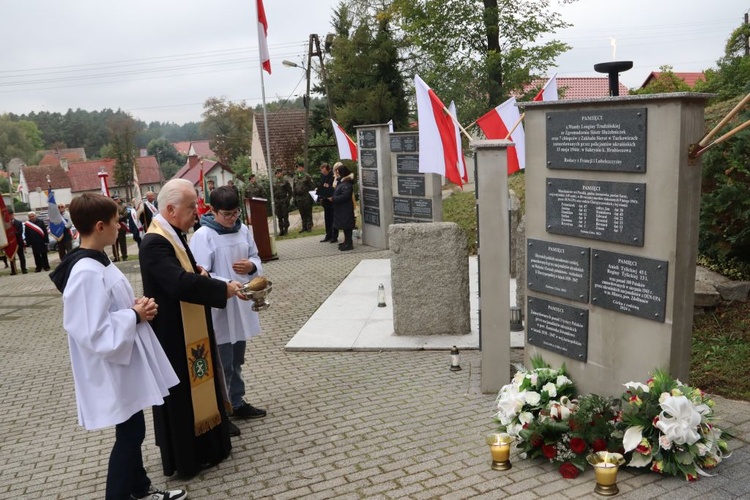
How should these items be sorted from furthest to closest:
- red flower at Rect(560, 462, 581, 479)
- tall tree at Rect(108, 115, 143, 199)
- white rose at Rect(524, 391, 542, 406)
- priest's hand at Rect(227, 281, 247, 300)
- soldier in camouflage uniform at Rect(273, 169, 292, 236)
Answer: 1. tall tree at Rect(108, 115, 143, 199)
2. soldier in camouflage uniform at Rect(273, 169, 292, 236)
3. white rose at Rect(524, 391, 542, 406)
4. priest's hand at Rect(227, 281, 247, 300)
5. red flower at Rect(560, 462, 581, 479)

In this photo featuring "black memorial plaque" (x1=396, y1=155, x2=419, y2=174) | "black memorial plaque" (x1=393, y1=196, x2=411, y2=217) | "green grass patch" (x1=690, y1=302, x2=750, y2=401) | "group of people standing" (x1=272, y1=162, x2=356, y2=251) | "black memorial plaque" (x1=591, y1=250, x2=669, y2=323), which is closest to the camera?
"black memorial plaque" (x1=591, y1=250, x2=669, y2=323)

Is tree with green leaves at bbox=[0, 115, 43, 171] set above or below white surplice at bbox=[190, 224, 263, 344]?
above

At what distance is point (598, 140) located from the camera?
462cm

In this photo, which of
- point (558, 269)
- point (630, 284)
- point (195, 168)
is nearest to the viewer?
point (630, 284)

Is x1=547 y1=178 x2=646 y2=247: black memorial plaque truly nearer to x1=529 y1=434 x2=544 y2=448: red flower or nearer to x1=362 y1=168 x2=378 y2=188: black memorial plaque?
x1=529 y1=434 x2=544 y2=448: red flower

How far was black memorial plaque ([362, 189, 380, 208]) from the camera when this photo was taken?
48.6 ft

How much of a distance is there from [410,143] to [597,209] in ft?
30.1

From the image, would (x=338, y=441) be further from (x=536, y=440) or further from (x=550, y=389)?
(x=550, y=389)

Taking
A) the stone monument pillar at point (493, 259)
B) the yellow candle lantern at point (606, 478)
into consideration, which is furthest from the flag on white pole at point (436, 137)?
the yellow candle lantern at point (606, 478)

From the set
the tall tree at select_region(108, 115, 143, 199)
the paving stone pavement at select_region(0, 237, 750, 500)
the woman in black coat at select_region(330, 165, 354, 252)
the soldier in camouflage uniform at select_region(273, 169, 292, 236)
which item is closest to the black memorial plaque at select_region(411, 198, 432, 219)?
the woman in black coat at select_region(330, 165, 354, 252)

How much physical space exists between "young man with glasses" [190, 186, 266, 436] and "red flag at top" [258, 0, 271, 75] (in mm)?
13181

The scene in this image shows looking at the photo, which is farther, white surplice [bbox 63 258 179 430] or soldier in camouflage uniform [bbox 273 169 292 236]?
soldier in camouflage uniform [bbox 273 169 292 236]

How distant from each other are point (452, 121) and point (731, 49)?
1889 cm

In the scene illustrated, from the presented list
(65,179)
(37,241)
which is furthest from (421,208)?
(65,179)
